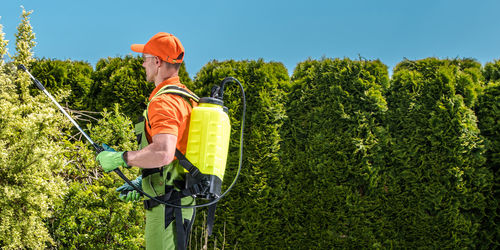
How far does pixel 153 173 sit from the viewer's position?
2.86 metres

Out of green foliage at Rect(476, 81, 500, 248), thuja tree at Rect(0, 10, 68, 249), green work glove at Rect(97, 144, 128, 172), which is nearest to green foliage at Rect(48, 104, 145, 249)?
thuja tree at Rect(0, 10, 68, 249)

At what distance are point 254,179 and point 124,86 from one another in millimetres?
2479

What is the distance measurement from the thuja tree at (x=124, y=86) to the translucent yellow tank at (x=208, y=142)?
3.74 meters

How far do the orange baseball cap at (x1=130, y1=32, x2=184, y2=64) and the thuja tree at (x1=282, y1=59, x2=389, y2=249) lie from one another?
3327mm

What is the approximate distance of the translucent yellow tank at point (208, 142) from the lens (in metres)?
2.76

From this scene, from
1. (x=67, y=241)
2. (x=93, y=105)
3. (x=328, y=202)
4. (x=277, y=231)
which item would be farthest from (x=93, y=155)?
(x=328, y=202)

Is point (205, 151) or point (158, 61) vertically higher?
point (158, 61)

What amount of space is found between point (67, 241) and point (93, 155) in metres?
1.12

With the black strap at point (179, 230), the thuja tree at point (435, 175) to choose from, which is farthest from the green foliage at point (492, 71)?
the black strap at point (179, 230)

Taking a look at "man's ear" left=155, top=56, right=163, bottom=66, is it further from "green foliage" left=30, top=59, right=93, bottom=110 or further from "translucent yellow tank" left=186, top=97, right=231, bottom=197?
"green foliage" left=30, top=59, right=93, bottom=110

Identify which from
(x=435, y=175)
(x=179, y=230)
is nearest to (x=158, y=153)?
(x=179, y=230)

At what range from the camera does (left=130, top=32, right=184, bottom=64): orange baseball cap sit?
296cm

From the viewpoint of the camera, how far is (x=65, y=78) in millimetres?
6773

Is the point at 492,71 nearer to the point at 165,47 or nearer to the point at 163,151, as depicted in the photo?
the point at 165,47
